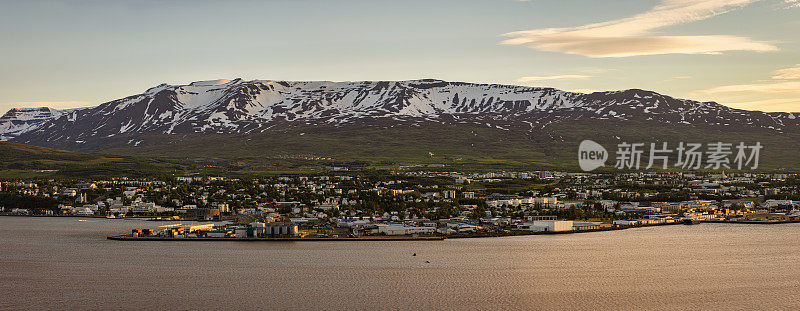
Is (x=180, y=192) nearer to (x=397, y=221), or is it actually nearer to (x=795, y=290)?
(x=397, y=221)

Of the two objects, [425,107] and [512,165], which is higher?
[425,107]

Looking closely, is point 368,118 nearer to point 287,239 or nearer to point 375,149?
point 375,149

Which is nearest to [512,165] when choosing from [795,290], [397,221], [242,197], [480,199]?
[480,199]

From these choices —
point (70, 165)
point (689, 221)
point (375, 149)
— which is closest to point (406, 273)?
point (689, 221)

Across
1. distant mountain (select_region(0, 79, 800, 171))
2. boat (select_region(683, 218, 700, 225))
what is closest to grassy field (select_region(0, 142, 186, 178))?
distant mountain (select_region(0, 79, 800, 171))

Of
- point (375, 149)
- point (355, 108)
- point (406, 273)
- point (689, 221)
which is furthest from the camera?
point (355, 108)

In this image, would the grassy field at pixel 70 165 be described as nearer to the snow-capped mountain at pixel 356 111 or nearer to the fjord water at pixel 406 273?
the snow-capped mountain at pixel 356 111
